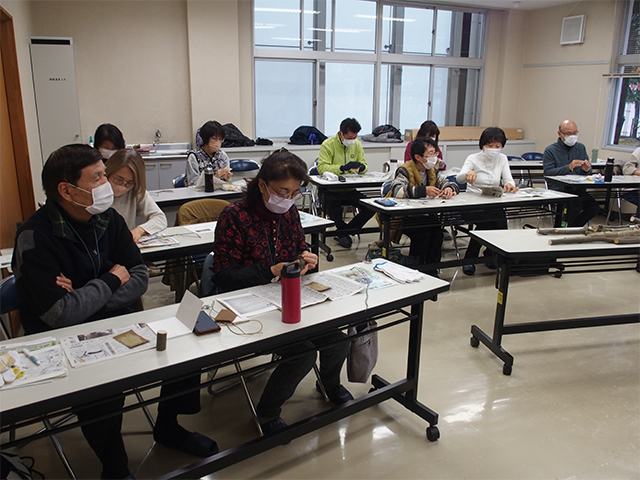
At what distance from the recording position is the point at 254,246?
7.04ft

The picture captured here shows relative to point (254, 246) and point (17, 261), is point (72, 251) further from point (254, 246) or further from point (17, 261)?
point (254, 246)

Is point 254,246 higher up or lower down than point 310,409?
higher up

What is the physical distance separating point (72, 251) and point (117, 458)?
0.77 meters

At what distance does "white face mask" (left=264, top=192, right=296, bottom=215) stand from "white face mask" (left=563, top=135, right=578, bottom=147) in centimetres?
419

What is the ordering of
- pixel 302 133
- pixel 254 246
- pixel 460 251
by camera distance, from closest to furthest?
pixel 254 246 < pixel 460 251 < pixel 302 133

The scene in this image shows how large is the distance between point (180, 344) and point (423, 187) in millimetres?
2838

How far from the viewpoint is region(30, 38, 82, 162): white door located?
5535 mm

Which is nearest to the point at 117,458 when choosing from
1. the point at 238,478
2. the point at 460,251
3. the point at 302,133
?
the point at 238,478

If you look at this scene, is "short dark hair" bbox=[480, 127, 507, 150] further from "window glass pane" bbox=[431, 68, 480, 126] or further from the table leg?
"window glass pane" bbox=[431, 68, 480, 126]

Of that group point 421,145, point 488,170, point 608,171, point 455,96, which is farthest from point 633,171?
point 455,96

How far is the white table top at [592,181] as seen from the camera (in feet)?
15.2

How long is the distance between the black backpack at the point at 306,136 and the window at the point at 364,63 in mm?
392

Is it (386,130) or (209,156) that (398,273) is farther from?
(386,130)

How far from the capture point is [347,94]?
7590 mm
